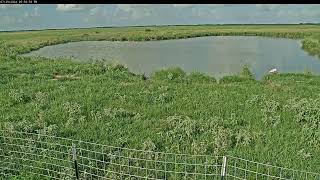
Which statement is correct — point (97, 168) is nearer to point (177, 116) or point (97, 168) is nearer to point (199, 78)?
point (177, 116)

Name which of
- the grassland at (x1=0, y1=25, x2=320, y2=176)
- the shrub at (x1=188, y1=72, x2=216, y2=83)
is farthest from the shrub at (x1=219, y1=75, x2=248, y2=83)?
the grassland at (x1=0, y1=25, x2=320, y2=176)

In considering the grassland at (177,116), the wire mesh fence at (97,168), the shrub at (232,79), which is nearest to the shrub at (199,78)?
the shrub at (232,79)

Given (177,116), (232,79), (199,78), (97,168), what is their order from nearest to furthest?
(97,168) → (177,116) → (199,78) → (232,79)

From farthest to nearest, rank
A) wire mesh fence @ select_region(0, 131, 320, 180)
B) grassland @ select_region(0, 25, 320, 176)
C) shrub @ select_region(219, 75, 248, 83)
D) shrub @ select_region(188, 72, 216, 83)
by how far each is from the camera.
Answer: shrub @ select_region(219, 75, 248, 83) → shrub @ select_region(188, 72, 216, 83) → grassland @ select_region(0, 25, 320, 176) → wire mesh fence @ select_region(0, 131, 320, 180)

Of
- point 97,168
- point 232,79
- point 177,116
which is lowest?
point 232,79

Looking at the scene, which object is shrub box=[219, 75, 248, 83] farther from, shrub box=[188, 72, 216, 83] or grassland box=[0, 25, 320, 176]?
grassland box=[0, 25, 320, 176]

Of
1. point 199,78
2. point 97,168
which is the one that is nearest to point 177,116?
point 97,168

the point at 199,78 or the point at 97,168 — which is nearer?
the point at 97,168

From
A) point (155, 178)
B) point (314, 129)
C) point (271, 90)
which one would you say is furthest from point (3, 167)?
point (271, 90)

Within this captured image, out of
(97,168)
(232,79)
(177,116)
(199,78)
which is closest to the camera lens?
(97,168)

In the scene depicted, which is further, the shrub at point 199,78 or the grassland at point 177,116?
the shrub at point 199,78

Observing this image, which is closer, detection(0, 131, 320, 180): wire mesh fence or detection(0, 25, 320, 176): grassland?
detection(0, 131, 320, 180): wire mesh fence

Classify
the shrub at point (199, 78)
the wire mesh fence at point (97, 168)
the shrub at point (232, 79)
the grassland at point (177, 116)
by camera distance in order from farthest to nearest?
the shrub at point (232, 79) < the shrub at point (199, 78) < the grassland at point (177, 116) < the wire mesh fence at point (97, 168)

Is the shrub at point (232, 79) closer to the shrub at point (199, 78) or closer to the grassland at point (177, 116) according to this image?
the shrub at point (199, 78)
